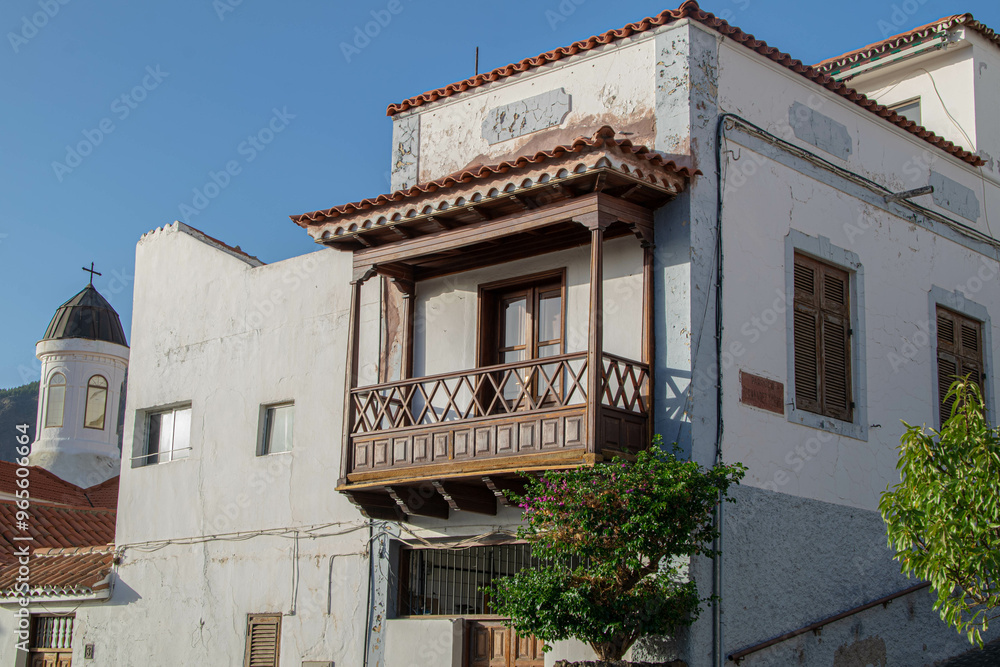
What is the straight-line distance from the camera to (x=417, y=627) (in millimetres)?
12844

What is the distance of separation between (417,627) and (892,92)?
9.91 metres

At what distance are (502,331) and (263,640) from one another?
472cm

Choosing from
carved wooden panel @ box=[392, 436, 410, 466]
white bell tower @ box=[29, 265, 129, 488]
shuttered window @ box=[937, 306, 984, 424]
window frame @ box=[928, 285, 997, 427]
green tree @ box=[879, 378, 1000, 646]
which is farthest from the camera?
white bell tower @ box=[29, 265, 129, 488]

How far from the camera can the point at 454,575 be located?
42.9 feet

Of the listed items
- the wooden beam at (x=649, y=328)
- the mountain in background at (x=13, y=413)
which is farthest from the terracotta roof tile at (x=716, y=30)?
the mountain in background at (x=13, y=413)

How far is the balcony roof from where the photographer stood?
1099 centimetres

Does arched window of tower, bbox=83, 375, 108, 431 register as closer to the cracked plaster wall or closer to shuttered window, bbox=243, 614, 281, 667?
shuttered window, bbox=243, 614, 281, 667

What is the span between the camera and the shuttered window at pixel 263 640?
1414 cm

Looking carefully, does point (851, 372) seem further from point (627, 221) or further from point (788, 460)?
point (627, 221)

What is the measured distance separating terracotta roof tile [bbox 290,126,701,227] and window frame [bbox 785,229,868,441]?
1.81 metres

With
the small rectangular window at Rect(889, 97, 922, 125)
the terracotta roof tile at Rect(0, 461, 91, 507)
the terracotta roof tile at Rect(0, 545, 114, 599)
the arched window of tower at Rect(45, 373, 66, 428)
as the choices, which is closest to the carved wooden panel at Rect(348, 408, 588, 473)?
the terracotta roof tile at Rect(0, 545, 114, 599)

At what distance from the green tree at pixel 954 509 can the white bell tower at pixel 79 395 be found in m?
26.9

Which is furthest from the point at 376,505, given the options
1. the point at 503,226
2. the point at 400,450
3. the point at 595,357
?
the point at 595,357

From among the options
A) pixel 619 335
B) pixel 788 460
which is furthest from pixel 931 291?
pixel 619 335
